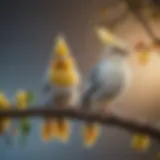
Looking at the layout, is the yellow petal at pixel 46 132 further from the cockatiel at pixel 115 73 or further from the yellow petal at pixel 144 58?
the yellow petal at pixel 144 58

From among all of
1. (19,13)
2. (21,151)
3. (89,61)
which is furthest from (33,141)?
(19,13)

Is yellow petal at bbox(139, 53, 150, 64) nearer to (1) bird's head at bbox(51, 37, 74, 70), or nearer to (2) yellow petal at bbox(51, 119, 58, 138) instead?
(1) bird's head at bbox(51, 37, 74, 70)

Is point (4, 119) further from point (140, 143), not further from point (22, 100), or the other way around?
point (140, 143)

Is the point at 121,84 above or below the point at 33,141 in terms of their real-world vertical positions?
above

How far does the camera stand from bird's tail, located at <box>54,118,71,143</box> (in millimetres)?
1178

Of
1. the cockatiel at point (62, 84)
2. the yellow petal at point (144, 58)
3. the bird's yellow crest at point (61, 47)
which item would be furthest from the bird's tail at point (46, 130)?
the yellow petal at point (144, 58)

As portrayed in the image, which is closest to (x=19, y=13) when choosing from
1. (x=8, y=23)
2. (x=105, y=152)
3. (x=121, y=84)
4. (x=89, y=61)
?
(x=8, y=23)

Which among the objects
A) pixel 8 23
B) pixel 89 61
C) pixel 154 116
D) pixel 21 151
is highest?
pixel 8 23

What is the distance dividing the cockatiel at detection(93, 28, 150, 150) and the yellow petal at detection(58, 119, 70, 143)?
0.12m

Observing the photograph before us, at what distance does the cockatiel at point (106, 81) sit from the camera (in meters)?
1.15

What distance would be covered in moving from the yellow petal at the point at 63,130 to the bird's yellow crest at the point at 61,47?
20 cm

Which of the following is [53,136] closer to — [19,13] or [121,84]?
[121,84]

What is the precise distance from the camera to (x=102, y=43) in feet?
3.89

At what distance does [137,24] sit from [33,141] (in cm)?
47
